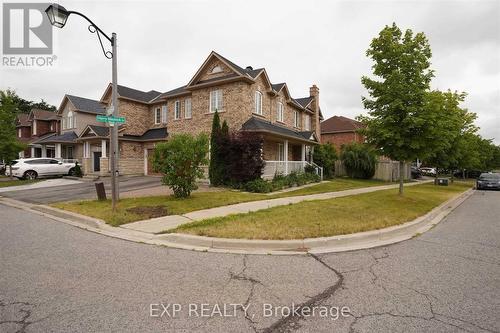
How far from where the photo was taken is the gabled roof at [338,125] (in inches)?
1528

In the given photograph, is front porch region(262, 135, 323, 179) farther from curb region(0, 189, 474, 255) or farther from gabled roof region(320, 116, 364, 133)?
gabled roof region(320, 116, 364, 133)

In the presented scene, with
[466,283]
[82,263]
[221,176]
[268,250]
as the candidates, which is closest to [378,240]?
[466,283]

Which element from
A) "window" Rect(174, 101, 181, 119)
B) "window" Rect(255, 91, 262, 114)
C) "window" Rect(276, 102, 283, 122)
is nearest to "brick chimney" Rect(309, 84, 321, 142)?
"window" Rect(276, 102, 283, 122)

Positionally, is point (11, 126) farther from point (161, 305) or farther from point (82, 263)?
point (161, 305)

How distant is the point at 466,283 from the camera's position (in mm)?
4137

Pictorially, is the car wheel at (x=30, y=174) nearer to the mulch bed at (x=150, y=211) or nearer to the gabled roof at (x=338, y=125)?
the mulch bed at (x=150, y=211)

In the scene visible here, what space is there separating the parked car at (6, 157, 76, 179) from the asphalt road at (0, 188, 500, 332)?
68.2 feet

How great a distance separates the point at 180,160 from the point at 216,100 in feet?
31.2

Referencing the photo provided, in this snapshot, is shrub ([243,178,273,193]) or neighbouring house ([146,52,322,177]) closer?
shrub ([243,178,273,193])

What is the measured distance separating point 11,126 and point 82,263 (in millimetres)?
24433

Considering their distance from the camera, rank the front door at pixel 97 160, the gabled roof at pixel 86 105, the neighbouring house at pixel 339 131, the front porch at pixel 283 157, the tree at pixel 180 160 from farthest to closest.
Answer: the neighbouring house at pixel 339 131
the gabled roof at pixel 86 105
the front door at pixel 97 160
the front porch at pixel 283 157
the tree at pixel 180 160

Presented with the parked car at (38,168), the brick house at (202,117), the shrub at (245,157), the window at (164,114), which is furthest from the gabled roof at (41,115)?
the shrub at (245,157)

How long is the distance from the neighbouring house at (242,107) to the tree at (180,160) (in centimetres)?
563

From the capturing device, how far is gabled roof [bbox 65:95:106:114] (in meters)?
29.3
